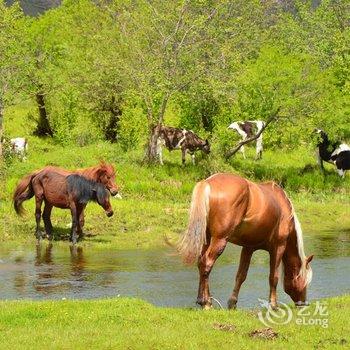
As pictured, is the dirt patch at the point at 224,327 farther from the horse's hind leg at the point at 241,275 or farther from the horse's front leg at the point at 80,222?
the horse's front leg at the point at 80,222

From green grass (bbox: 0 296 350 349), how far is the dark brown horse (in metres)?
11.8

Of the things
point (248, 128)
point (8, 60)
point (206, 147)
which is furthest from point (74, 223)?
point (248, 128)

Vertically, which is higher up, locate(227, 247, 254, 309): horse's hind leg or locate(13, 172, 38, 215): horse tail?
locate(227, 247, 254, 309): horse's hind leg

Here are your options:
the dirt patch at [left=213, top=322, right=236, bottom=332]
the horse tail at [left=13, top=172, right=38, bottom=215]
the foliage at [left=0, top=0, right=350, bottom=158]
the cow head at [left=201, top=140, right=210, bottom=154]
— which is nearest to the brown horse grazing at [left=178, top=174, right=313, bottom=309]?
the dirt patch at [left=213, top=322, right=236, bottom=332]

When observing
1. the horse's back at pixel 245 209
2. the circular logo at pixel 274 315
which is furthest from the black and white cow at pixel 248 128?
the circular logo at pixel 274 315

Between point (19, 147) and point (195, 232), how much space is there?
27.4m

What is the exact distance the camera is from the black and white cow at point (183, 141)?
134ft

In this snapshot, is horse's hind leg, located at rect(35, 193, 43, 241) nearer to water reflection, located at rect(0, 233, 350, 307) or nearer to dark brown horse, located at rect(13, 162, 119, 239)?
dark brown horse, located at rect(13, 162, 119, 239)

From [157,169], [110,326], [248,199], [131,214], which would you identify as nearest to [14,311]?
[110,326]

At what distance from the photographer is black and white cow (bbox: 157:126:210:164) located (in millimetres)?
40781

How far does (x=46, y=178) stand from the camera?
88.4 feet

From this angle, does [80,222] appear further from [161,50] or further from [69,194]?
[161,50]

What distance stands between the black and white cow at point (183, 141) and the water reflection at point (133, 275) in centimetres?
1479

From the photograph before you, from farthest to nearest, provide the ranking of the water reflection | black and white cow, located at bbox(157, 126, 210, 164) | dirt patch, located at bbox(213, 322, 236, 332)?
1. black and white cow, located at bbox(157, 126, 210, 164)
2. the water reflection
3. dirt patch, located at bbox(213, 322, 236, 332)
